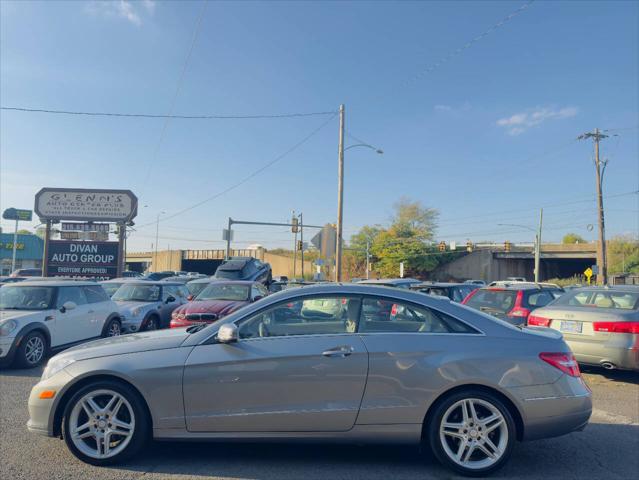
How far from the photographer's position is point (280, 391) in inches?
157

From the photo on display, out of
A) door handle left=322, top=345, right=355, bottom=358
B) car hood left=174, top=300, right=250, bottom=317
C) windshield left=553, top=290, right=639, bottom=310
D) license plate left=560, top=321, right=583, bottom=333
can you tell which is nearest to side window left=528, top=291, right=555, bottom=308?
windshield left=553, top=290, right=639, bottom=310

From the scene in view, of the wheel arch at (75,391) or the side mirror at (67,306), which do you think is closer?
the wheel arch at (75,391)

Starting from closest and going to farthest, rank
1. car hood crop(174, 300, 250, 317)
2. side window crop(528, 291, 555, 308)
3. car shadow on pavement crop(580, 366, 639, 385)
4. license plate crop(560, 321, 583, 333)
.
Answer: license plate crop(560, 321, 583, 333)
car shadow on pavement crop(580, 366, 639, 385)
side window crop(528, 291, 555, 308)
car hood crop(174, 300, 250, 317)

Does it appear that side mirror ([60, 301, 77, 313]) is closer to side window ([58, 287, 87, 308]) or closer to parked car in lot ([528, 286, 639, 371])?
side window ([58, 287, 87, 308])

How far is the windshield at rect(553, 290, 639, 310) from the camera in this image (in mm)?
7824

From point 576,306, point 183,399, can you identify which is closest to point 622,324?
point 576,306

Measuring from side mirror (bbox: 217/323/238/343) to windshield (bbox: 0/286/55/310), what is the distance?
20.9ft

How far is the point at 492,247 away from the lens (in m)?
67.6

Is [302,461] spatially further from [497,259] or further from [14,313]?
[497,259]

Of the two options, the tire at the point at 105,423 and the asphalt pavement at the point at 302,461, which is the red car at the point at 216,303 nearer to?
the asphalt pavement at the point at 302,461

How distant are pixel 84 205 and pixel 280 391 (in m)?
23.7

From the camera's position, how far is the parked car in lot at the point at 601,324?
7.20 m

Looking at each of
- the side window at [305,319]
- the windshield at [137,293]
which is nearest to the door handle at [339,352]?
the side window at [305,319]

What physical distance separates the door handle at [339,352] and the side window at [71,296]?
7048mm
